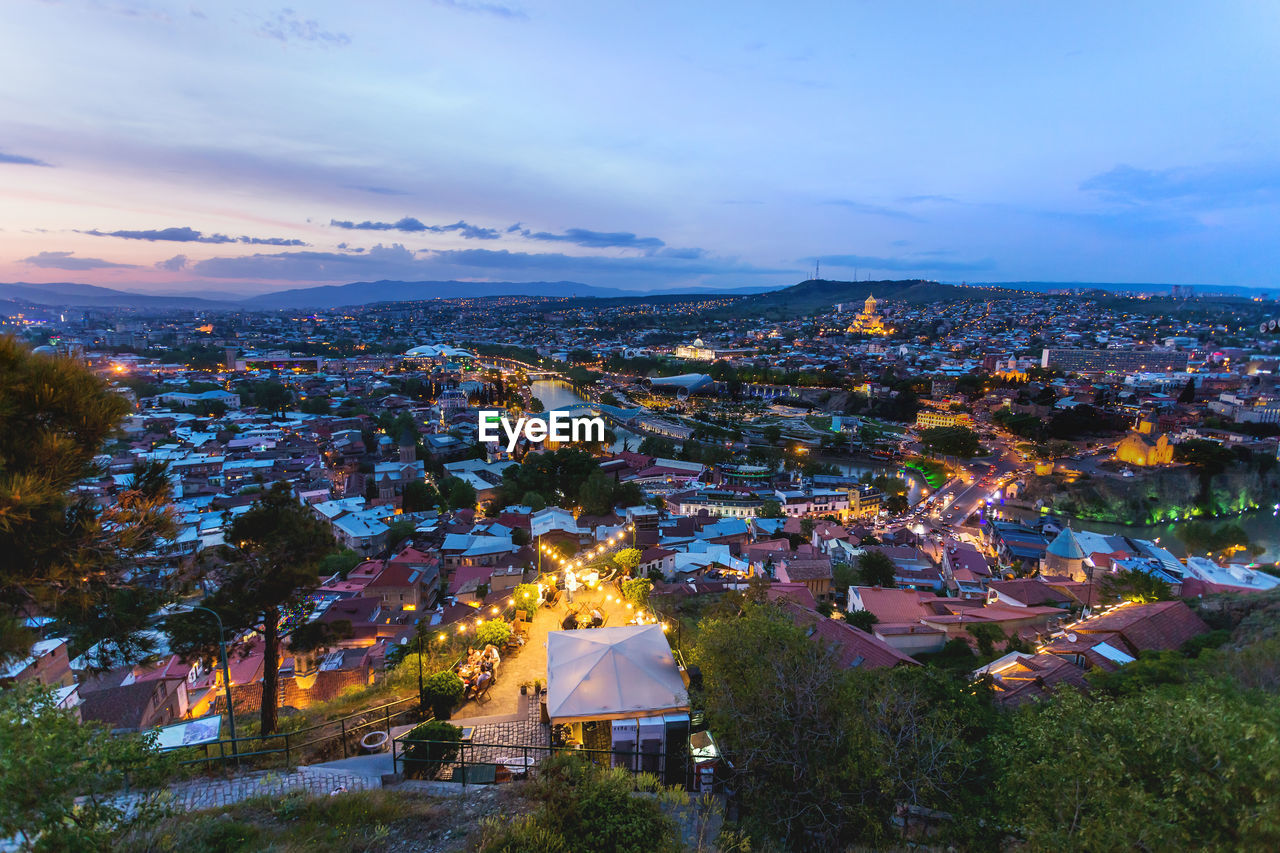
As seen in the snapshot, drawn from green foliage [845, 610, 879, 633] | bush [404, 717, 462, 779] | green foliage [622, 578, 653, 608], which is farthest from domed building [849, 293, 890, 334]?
bush [404, 717, 462, 779]

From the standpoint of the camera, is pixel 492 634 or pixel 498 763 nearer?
pixel 498 763

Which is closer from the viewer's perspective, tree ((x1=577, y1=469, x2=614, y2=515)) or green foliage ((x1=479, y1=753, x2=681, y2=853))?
green foliage ((x1=479, y1=753, x2=681, y2=853))

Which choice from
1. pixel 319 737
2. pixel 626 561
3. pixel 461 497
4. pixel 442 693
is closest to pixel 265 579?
pixel 319 737

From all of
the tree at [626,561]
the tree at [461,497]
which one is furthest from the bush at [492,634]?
the tree at [461,497]

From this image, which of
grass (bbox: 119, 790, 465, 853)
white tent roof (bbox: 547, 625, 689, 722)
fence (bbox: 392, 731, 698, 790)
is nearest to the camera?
grass (bbox: 119, 790, 465, 853)

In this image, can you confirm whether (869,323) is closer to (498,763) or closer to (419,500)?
(419,500)

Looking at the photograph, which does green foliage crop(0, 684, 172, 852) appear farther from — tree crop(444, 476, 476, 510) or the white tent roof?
tree crop(444, 476, 476, 510)

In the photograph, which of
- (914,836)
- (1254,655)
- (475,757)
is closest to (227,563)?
(475,757)
